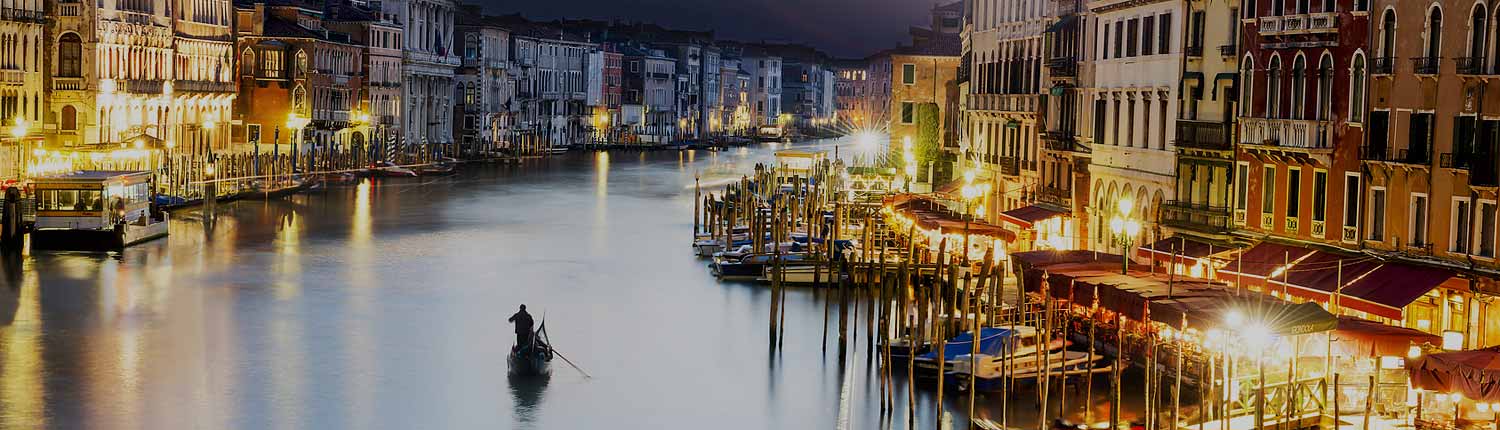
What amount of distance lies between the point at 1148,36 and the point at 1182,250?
4.95 meters

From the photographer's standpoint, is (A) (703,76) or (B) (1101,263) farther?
(A) (703,76)

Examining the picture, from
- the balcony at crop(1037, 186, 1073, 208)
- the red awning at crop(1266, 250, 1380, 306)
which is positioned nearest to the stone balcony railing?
the red awning at crop(1266, 250, 1380, 306)

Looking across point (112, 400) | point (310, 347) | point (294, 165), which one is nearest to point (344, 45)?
point (294, 165)

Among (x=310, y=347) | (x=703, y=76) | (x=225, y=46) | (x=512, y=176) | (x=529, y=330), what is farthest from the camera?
(x=703, y=76)

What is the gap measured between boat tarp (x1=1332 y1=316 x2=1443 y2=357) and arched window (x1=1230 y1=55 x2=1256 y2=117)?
5925 millimetres

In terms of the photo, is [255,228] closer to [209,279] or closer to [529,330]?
[209,279]

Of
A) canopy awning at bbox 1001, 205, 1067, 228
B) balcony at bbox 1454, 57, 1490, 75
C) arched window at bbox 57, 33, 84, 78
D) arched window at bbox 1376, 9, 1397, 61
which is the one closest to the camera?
balcony at bbox 1454, 57, 1490, 75

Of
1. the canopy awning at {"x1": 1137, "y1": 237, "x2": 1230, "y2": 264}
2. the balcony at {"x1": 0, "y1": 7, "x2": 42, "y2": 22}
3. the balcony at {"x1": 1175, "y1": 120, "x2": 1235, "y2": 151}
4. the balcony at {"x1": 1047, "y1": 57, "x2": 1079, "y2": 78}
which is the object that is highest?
the balcony at {"x1": 0, "y1": 7, "x2": 42, "y2": 22}

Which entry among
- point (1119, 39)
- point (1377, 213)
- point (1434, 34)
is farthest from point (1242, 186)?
point (1119, 39)

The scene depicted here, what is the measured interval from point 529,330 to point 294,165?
4281cm

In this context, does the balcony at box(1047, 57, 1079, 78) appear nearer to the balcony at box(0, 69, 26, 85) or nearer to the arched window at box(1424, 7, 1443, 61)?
the arched window at box(1424, 7, 1443, 61)

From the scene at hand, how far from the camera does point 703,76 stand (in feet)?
447

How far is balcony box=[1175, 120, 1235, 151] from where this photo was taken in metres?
26.0

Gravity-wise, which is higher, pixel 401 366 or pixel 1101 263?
pixel 1101 263
